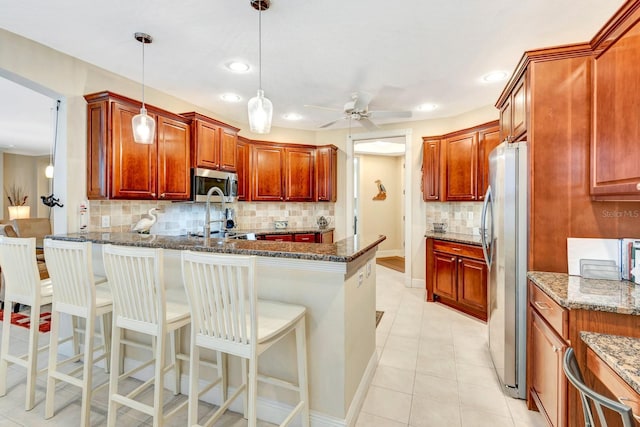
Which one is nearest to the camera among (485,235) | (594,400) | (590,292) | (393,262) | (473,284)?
(594,400)

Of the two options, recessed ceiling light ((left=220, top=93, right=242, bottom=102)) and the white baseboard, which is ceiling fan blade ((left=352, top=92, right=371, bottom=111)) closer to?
recessed ceiling light ((left=220, top=93, right=242, bottom=102))

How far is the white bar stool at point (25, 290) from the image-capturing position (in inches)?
77.1

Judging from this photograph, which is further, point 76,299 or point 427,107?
point 427,107

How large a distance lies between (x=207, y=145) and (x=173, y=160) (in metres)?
0.50

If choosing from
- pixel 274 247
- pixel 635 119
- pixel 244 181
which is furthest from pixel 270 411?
pixel 244 181

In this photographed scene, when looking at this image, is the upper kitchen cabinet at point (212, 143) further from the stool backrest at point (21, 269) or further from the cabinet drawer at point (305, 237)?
the stool backrest at point (21, 269)

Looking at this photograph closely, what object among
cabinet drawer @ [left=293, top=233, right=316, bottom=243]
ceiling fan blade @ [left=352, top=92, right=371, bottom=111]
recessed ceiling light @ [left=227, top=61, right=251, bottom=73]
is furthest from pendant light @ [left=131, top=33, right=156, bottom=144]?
cabinet drawer @ [left=293, top=233, right=316, bottom=243]

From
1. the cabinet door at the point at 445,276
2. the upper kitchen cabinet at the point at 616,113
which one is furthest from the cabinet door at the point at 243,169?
the upper kitchen cabinet at the point at 616,113

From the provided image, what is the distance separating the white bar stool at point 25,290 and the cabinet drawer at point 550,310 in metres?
3.08

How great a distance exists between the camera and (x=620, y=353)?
3.58ft

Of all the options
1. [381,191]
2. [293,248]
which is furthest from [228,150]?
[381,191]

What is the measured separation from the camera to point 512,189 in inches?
80.0

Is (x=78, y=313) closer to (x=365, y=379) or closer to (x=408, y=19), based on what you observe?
(x=365, y=379)

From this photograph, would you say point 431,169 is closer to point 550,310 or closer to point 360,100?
point 360,100
